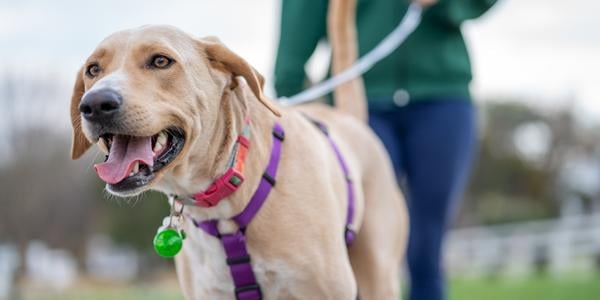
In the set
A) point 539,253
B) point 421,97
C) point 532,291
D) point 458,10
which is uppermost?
point 458,10

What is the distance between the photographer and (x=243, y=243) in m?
3.23

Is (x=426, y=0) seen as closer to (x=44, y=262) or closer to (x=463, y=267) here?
(x=463, y=267)

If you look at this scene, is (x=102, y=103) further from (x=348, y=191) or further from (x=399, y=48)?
(x=399, y=48)

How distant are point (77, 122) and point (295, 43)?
169 centimetres

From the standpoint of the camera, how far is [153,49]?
2926mm

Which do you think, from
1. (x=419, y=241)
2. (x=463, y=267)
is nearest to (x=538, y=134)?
(x=463, y=267)

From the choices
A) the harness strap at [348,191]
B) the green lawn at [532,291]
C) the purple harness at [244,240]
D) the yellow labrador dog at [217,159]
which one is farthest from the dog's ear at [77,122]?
the green lawn at [532,291]

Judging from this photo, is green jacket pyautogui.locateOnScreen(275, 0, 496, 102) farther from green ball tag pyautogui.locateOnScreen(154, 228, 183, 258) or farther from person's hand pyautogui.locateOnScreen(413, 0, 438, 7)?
green ball tag pyautogui.locateOnScreen(154, 228, 183, 258)

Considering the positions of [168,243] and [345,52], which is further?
[345,52]

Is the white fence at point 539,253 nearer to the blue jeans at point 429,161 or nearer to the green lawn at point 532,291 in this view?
the green lawn at point 532,291

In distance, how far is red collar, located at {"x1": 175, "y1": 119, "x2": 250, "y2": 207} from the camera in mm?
3191

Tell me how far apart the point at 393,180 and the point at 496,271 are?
49.9 feet

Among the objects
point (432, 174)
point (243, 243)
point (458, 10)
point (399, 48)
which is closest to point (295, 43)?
point (399, 48)

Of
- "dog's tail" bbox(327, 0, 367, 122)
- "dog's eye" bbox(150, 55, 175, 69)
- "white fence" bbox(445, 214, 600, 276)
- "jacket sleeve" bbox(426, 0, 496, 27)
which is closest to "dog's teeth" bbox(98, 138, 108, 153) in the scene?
"dog's eye" bbox(150, 55, 175, 69)
